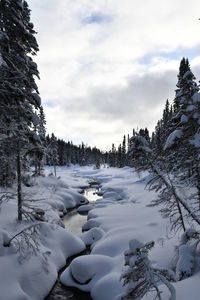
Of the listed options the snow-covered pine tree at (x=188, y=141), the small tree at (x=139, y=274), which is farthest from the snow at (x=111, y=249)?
the small tree at (x=139, y=274)

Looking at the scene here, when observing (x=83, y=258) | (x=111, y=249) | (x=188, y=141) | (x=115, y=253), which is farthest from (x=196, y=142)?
(x=111, y=249)

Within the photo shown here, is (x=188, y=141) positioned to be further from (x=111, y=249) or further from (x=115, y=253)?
(x=111, y=249)

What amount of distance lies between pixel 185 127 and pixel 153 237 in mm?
8339

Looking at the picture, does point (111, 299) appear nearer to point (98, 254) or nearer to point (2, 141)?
point (98, 254)

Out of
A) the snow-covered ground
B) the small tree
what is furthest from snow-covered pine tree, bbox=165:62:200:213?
the small tree

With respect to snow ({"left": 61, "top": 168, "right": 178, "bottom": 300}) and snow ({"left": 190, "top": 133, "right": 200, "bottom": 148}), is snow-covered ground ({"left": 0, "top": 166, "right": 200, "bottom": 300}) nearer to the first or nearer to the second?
snow ({"left": 61, "top": 168, "right": 178, "bottom": 300})

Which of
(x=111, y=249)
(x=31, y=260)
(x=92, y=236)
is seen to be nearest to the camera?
(x=31, y=260)

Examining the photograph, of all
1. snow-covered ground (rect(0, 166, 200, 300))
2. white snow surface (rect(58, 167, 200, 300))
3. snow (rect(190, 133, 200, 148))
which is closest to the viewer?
snow (rect(190, 133, 200, 148))

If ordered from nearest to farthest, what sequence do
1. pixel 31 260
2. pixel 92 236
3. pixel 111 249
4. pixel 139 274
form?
pixel 139 274
pixel 31 260
pixel 111 249
pixel 92 236

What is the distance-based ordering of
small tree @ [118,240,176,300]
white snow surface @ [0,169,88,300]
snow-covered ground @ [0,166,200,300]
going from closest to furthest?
small tree @ [118,240,176,300] < white snow surface @ [0,169,88,300] < snow-covered ground @ [0,166,200,300]

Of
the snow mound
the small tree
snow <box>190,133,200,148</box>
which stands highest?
snow <box>190,133,200,148</box>

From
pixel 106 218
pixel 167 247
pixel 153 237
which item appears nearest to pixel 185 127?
pixel 167 247

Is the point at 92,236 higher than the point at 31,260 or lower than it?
lower

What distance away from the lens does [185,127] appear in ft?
46.5
